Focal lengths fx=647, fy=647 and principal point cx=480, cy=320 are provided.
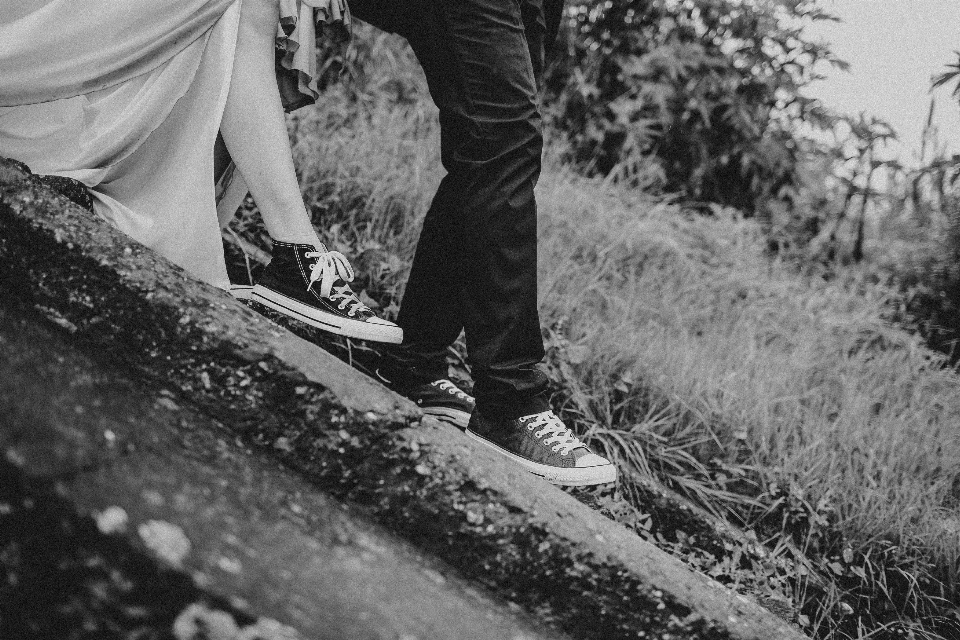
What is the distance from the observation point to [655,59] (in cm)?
401

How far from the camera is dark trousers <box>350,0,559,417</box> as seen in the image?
1.53 metres

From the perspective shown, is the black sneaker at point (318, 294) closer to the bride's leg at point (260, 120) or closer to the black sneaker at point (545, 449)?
the bride's leg at point (260, 120)

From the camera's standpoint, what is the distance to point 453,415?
178 centimetres

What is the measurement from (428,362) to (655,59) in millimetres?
3022

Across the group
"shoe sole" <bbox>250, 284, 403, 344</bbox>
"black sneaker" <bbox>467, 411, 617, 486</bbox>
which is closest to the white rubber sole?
"black sneaker" <bbox>467, 411, 617, 486</bbox>

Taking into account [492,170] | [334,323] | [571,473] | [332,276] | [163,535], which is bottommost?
[571,473]

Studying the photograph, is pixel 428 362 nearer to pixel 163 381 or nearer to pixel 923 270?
pixel 163 381

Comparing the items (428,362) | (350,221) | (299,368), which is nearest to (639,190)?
(350,221)

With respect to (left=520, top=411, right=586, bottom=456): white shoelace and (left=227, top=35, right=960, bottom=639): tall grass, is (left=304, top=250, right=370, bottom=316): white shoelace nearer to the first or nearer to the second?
(left=520, top=411, right=586, bottom=456): white shoelace

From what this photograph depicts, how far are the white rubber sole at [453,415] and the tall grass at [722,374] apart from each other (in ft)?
1.65

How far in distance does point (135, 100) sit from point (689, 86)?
3.46 metres

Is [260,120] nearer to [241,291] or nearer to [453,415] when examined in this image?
[241,291]

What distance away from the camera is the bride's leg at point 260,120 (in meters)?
1.55

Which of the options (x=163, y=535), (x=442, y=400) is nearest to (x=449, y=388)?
(x=442, y=400)
